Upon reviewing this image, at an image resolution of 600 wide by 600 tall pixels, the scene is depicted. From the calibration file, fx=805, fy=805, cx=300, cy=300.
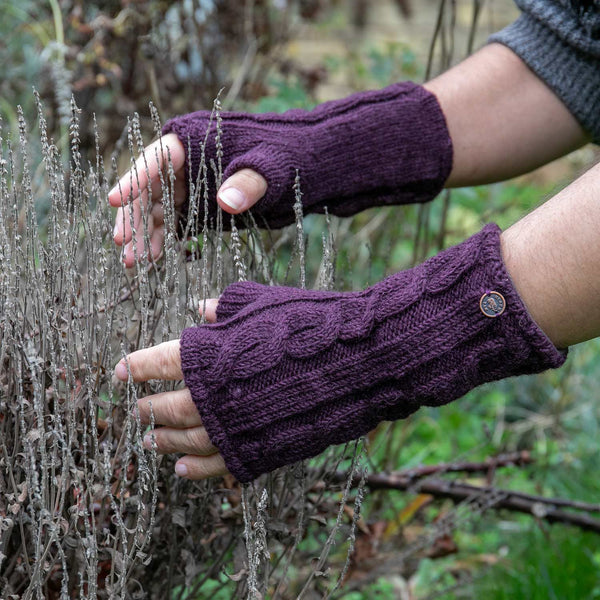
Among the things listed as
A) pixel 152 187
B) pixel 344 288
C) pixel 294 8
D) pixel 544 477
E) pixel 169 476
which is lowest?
pixel 544 477

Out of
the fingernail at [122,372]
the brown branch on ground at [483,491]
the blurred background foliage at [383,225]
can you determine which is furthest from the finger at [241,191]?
the blurred background foliage at [383,225]

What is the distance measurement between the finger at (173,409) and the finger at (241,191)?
1.23 feet

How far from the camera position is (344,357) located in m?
1.19

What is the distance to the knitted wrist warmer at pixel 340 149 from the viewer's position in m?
1.52

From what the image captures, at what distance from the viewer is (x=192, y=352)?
1.16 meters

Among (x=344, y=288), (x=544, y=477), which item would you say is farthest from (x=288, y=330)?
(x=544, y=477)

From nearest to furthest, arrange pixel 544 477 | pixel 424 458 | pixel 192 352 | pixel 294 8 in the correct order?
pixel 192 352, pixel 544 477, pixel 424 458, pixel 294 8

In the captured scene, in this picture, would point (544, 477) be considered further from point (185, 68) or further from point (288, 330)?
point (185, 68)

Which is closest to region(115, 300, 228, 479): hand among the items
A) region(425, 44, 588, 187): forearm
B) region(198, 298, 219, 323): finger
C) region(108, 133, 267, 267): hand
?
region(198, 298, 219, 323): finger

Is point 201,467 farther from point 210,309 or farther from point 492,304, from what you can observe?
point 492,304

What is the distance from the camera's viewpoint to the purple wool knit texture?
1.17 metres

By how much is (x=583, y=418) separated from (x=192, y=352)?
248 centimetres

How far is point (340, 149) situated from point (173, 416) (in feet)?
2.38

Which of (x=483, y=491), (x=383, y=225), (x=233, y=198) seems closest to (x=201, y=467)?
(x=233, y=198)
